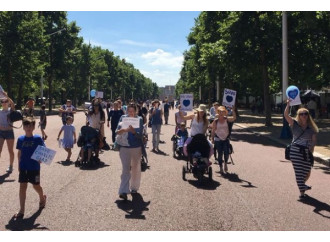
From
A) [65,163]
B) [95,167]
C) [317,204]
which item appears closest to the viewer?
[317,204]

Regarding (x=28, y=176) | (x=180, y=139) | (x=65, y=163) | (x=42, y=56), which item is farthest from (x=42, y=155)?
(x=42, y=56)

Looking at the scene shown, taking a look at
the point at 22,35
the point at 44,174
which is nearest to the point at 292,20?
the point at 44,174

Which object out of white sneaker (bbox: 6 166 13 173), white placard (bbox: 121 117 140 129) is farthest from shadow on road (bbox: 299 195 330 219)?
white sneaker (bbox: 6 166 13 173)

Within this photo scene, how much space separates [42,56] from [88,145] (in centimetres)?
4544

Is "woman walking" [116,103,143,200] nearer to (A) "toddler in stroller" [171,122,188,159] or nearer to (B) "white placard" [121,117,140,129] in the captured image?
(B) "white placard" [121,117,140,129]

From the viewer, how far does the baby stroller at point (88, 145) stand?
11.5 metres

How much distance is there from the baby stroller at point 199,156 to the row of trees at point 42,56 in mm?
37203

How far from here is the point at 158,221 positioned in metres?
6.16

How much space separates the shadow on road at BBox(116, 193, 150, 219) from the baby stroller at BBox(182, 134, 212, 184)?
1790 millimetres

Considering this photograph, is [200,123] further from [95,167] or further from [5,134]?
[5,134]

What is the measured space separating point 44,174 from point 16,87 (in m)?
47.9

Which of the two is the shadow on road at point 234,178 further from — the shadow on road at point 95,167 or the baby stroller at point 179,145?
the shadow on road at point 95,167

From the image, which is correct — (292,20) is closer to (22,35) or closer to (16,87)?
(22,35)

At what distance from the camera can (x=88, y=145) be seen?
37.7 feet
